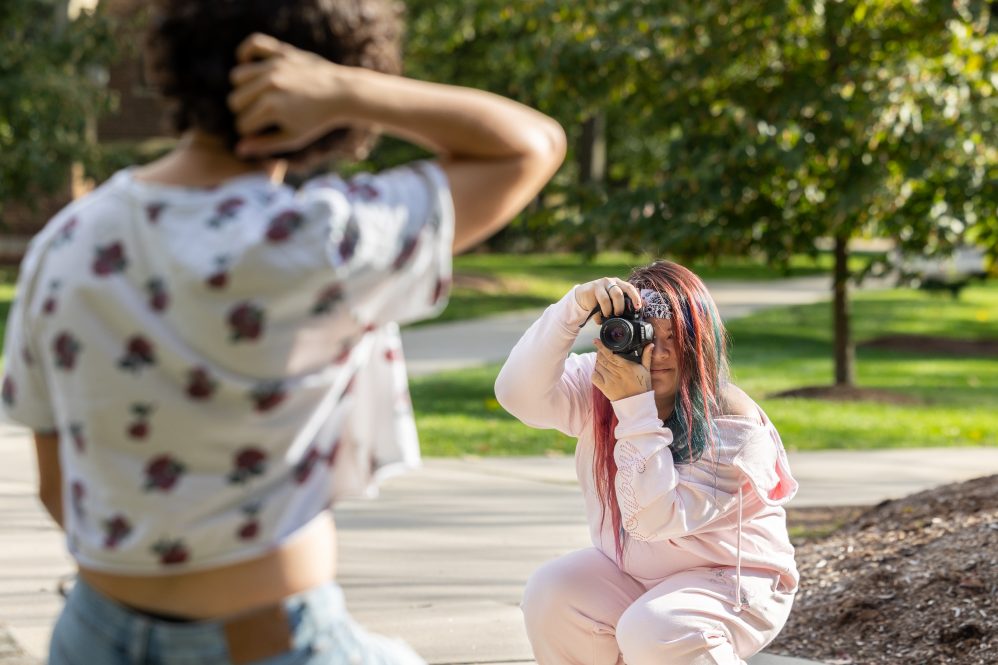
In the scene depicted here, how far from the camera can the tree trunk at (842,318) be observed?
11.8m

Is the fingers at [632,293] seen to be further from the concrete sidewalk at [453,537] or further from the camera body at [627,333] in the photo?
the concrete sidewalk at [453,537]

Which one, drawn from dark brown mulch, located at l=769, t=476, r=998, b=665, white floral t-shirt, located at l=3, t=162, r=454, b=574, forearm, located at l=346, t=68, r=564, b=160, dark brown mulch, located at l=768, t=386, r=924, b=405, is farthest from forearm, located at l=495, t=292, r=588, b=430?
dark brown mulch, located at l=768, t=386, r=924, b=405

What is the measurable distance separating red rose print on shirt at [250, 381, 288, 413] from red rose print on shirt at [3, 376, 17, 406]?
1.19ft

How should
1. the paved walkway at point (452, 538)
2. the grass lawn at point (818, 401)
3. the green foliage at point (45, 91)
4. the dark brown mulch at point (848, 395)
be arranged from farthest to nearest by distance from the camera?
the green foliage at point (45, 91)
the dark brown mulch at point (848, 395)
the grass lawn at point (818, 401)
the paved walkway at point (452, 538)

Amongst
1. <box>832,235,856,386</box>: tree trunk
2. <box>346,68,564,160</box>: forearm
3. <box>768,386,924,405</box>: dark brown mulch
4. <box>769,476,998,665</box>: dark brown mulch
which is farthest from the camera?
<box>832,235,856,386</box>: tree trunk

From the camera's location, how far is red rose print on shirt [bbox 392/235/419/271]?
5.90 feet

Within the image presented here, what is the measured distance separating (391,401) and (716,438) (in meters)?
1.76

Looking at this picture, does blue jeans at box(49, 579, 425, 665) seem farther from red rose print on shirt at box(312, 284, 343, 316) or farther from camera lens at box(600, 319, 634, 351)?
camera lens at box(600, 319, 634, 351)

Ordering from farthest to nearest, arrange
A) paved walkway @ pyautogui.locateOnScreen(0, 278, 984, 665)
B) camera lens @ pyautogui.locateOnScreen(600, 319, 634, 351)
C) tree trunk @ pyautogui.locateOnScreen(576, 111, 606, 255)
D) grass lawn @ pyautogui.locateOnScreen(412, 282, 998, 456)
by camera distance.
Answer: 1. tree trunk @ pyautogui.locateOnScreen(576, 111, 606, 255)
2. grass lawn @ pyautogui.locateOnScreen(412, 282, 998, 456)
3. paved walkway @ pyautogui.locateOnScreen(0, 278, 984, 665)
4. camera lens @ pyautogui.locateOnScreen(600, 319, 634, 351)

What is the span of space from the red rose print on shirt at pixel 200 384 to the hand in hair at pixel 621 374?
175cm

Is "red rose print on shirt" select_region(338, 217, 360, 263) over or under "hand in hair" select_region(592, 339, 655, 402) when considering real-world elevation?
over

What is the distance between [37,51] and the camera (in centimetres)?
1844

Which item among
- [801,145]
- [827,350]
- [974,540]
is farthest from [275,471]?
[827,350]

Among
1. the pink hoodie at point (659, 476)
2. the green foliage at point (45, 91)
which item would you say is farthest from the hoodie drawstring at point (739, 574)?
the green foliage at point (45, 91)
